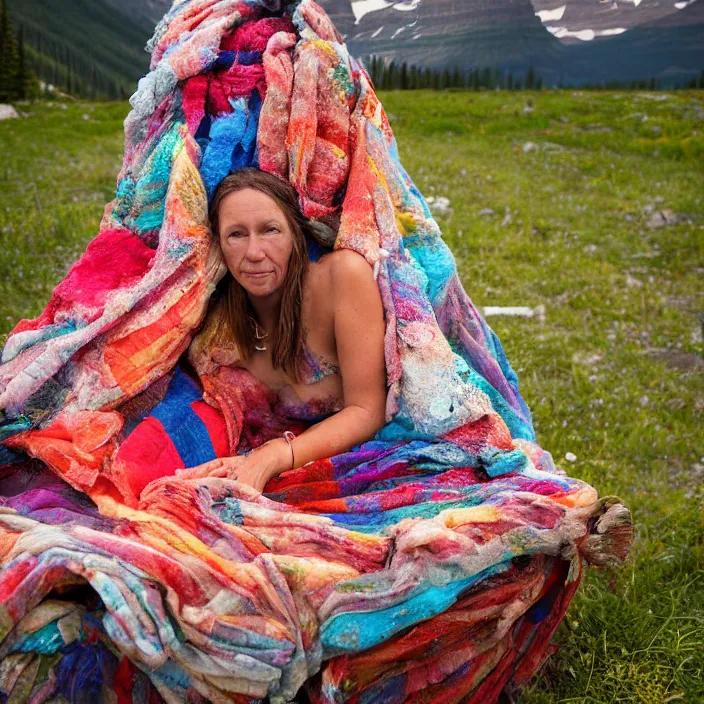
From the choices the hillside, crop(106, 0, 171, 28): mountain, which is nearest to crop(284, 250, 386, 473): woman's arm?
crop(106, 0, 171, 28): mountain

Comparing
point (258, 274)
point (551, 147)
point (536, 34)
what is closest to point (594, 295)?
point (258, 274)

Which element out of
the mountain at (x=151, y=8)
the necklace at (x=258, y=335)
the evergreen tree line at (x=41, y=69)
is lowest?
the evergreen tree line at (x=41, y=69)

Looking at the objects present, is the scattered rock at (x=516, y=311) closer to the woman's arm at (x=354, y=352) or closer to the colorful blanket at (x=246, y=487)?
the colorful blanket at (x=246, y=487)

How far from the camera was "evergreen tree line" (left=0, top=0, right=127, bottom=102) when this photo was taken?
23.3 meters

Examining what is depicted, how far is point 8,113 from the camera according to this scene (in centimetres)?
1909

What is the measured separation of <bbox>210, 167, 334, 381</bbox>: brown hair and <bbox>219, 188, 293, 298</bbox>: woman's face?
1.3 inches

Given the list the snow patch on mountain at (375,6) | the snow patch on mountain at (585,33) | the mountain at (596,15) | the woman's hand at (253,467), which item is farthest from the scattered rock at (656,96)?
the woman's hand at (253,467)

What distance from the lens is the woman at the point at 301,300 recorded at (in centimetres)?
304

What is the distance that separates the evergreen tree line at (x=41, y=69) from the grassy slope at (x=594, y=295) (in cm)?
777

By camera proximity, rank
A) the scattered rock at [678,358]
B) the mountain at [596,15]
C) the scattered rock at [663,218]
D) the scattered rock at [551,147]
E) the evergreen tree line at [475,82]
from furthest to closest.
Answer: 1. the evergreen tree line at [475,82]
2. the scattered rock at [551,147]
3. the scattered rock at [663,218]
4. the mountain at [596,15]
5. the scattered rock at [678,358]

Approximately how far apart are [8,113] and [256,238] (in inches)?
743

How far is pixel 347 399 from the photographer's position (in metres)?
3.16

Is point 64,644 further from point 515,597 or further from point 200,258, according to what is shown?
point 200,258

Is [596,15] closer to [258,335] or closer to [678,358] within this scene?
[678,358]
